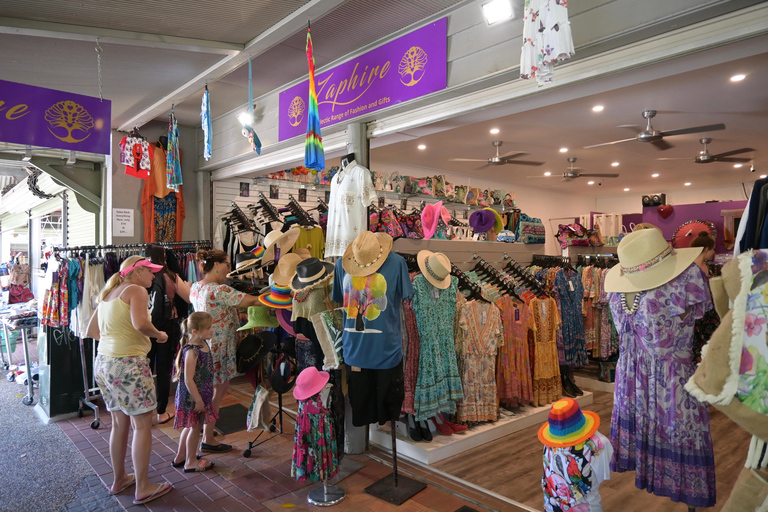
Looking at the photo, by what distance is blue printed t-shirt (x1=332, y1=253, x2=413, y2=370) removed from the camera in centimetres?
339

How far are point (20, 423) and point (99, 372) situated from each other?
2593 mm

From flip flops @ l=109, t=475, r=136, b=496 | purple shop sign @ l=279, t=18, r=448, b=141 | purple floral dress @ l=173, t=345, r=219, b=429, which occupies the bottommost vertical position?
flip flops @ l=109, t=475, r=136, b=496

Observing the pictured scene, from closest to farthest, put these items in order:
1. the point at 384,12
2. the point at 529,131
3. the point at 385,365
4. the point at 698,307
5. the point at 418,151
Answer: the point at 698,307, the point at 385,365, the point at 384,12, the point at 529,131, the point at 418,151

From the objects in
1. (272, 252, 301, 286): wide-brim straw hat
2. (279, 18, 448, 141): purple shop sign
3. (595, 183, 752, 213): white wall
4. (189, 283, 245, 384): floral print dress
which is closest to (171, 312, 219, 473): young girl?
(189, 283, 245, 384): floral print dress

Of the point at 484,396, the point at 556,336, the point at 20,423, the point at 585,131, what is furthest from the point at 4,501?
the point at 585,131

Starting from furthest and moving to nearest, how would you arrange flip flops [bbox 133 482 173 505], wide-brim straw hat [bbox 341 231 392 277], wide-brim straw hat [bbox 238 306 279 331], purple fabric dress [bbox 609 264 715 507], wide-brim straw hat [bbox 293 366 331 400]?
wide-brim straw hat [bbox 238 306 279 331] < wide-brim straw hat [bbox 341 231 392 277] < flip flops [bbox 133 482 173 505] < wide-brim straw hat [bbox 293 366 331 400] < purple fabric dress [bbox 609 264 715 507]

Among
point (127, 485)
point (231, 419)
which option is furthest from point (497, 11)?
point (231, 419)

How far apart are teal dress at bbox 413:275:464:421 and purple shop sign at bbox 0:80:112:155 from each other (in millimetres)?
3253

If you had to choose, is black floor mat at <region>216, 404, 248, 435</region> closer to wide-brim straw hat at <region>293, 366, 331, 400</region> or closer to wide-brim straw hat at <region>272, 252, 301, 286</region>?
wide-brim straw hat at <region>272, 252, 301, 286</region>

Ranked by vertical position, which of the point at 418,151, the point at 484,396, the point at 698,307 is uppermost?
the point at 418,151

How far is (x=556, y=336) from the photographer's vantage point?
16.8 ft

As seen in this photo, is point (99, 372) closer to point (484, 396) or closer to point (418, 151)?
point (484, 396)

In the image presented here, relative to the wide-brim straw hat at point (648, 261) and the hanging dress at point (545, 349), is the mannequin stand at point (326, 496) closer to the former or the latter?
the wide-brim straw hat at point (648, 261)

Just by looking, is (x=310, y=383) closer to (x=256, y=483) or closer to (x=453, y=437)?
(x=256, y=483)
